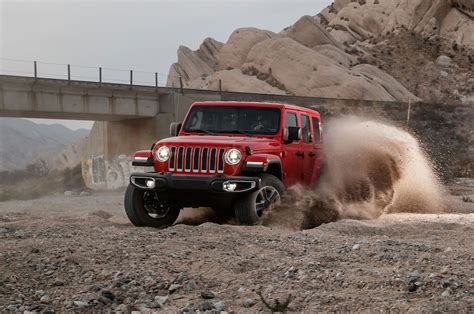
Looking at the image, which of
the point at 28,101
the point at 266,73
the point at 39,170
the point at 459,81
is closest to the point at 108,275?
the point at 28,101

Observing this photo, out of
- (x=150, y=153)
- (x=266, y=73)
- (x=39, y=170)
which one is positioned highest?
(x=266, y=73)

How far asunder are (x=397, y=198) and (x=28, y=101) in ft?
72.3

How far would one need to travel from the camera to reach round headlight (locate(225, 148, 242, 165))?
9.67m

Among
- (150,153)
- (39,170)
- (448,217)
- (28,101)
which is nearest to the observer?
(150,153)

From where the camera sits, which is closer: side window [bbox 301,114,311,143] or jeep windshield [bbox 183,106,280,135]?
jeep windshield [bbox 183,106,280,135]

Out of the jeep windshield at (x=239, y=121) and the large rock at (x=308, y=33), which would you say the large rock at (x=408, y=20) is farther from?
the jeep windshield at (x=239, y=121)

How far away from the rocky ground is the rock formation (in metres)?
39.5

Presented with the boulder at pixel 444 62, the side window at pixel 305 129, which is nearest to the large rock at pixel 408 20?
the boulder at pixel 444 62

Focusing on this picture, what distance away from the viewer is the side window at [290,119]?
1095cm

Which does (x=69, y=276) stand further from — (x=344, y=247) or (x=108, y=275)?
(x=344, y=247)

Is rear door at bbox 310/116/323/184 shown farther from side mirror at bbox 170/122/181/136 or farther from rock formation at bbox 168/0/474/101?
rock formation at bbox 168/0/474/101

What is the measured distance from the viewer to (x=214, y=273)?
6117 mm

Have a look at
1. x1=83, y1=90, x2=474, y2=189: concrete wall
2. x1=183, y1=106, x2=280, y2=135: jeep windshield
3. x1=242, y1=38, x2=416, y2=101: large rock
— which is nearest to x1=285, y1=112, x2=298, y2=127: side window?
x1=183, y1=106, x2=280, y2=135: jeep windshield

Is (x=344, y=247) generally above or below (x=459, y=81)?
below
